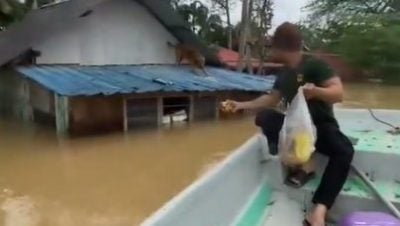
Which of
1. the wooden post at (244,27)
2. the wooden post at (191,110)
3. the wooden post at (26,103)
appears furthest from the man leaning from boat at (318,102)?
the wooden post at (244,27)

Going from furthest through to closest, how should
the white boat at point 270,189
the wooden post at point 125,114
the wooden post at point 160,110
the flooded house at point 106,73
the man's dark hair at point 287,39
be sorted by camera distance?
the wooden post at point 160,110 < the wooden post at point 125,114 < the flooded house at point 106,73 < the man's dark hair at point 287,39 < the white boat at point 270,189

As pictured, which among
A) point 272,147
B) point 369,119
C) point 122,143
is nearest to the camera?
point 272,147

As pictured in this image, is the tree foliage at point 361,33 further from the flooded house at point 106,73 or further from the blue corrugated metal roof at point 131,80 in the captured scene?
the flooded house at point 106,73

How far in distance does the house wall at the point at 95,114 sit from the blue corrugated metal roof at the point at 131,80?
1.26 feet

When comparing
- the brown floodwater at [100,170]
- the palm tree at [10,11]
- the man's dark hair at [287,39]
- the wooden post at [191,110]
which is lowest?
the brown floodwater at [100,170]

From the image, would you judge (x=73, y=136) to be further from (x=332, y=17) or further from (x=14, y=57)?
(x=332, y=17)

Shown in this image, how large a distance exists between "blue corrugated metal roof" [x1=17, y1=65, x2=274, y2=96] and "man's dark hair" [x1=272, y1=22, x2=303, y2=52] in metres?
7.34

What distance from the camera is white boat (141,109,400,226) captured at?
2.33 metres

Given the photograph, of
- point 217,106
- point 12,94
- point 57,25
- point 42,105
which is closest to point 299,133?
point 217,106

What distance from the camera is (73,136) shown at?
10.4 m

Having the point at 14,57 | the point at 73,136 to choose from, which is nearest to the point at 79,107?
the point at 73,136

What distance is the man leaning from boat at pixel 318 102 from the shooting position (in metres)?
2.53

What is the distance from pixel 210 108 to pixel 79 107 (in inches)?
150

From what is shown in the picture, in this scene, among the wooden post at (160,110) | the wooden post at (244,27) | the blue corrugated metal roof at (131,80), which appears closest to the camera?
the blue corrugated metal roof at (131,80)
